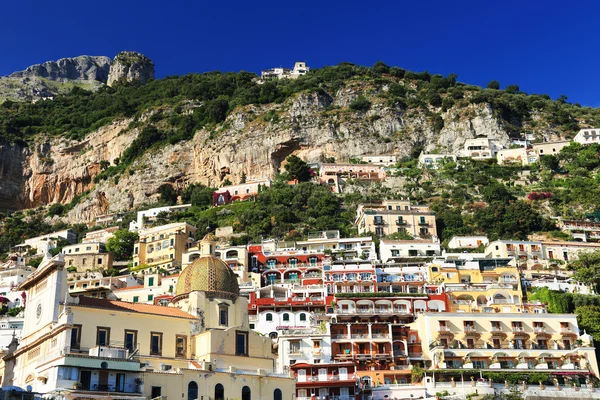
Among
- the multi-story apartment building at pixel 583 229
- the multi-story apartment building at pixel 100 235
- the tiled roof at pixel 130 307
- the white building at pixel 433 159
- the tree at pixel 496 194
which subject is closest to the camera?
the tiled roof at pixel 130 307

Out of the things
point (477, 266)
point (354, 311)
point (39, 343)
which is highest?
point (477, 266)

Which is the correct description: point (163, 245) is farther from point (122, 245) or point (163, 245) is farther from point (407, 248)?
point (407, 248)

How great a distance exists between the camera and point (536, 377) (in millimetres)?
52562

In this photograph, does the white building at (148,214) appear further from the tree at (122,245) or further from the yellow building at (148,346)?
the yellow building at (148,346)

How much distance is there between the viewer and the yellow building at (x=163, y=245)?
8944 cm

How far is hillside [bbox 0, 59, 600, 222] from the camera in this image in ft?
403

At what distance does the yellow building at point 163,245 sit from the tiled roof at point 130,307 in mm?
40895

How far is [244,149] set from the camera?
122 meters

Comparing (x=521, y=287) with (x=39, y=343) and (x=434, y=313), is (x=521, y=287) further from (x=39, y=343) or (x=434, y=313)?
(x=39, y=343)

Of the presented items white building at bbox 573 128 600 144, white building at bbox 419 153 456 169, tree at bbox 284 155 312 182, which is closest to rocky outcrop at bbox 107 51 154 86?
tree at bbox 284 155 312 182

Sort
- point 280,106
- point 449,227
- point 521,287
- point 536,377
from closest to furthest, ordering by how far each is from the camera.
Answer: point 536,377
point 521,287
point 449,227
point 280,106

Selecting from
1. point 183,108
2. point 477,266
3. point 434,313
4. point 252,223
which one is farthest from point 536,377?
point 183,108

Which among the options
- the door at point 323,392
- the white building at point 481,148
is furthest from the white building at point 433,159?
the door at point 323,392

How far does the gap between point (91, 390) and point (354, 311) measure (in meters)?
28.9
